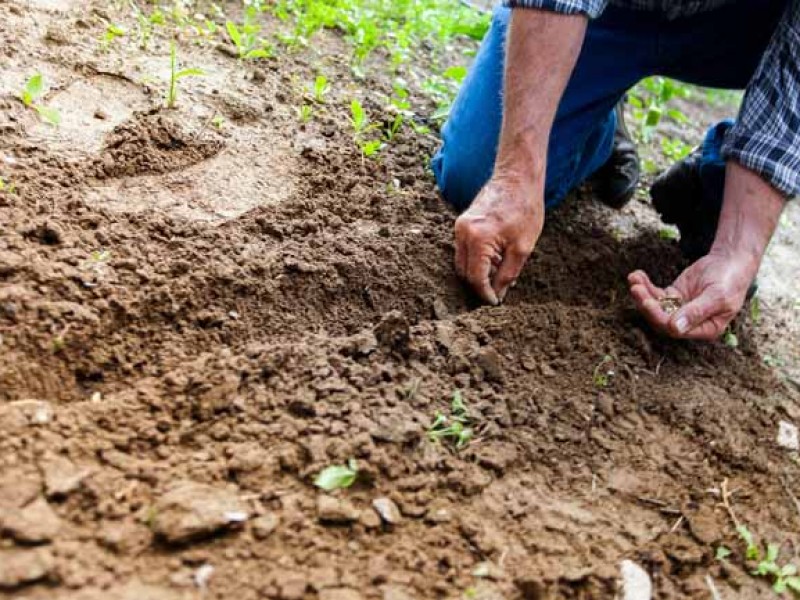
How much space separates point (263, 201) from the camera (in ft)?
6.79

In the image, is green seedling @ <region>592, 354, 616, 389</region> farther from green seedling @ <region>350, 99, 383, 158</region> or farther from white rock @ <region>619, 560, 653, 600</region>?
green seedling @ <region>350, 99, 383, 158</region>

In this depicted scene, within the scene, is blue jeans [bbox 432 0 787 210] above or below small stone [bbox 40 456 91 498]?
above

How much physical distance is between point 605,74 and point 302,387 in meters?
1.36

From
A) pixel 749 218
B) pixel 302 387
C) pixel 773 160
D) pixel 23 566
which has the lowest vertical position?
pixel 23 566

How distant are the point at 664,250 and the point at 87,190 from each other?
1.69m

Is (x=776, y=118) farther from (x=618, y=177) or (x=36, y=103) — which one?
(x=36, y=103)

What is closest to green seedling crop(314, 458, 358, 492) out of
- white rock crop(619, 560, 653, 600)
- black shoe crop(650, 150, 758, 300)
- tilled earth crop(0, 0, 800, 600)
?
tilled earth crop(0, 0, 800, 600)

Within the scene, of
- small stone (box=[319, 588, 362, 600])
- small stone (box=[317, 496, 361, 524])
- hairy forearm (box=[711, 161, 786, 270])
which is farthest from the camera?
hairy forearm (box=[711, 161, 786, 270])

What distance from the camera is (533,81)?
6.07 feet

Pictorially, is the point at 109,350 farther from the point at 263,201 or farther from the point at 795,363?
the point at 795,363

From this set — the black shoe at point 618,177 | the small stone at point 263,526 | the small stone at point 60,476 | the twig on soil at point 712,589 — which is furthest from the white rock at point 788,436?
the small stone at point 60,476

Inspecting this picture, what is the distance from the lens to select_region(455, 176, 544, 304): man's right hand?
6.07ft

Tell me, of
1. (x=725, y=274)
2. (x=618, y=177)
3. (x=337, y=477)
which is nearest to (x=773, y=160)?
(x=725, y=274)

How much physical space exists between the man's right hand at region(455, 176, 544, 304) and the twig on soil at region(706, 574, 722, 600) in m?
0.80
